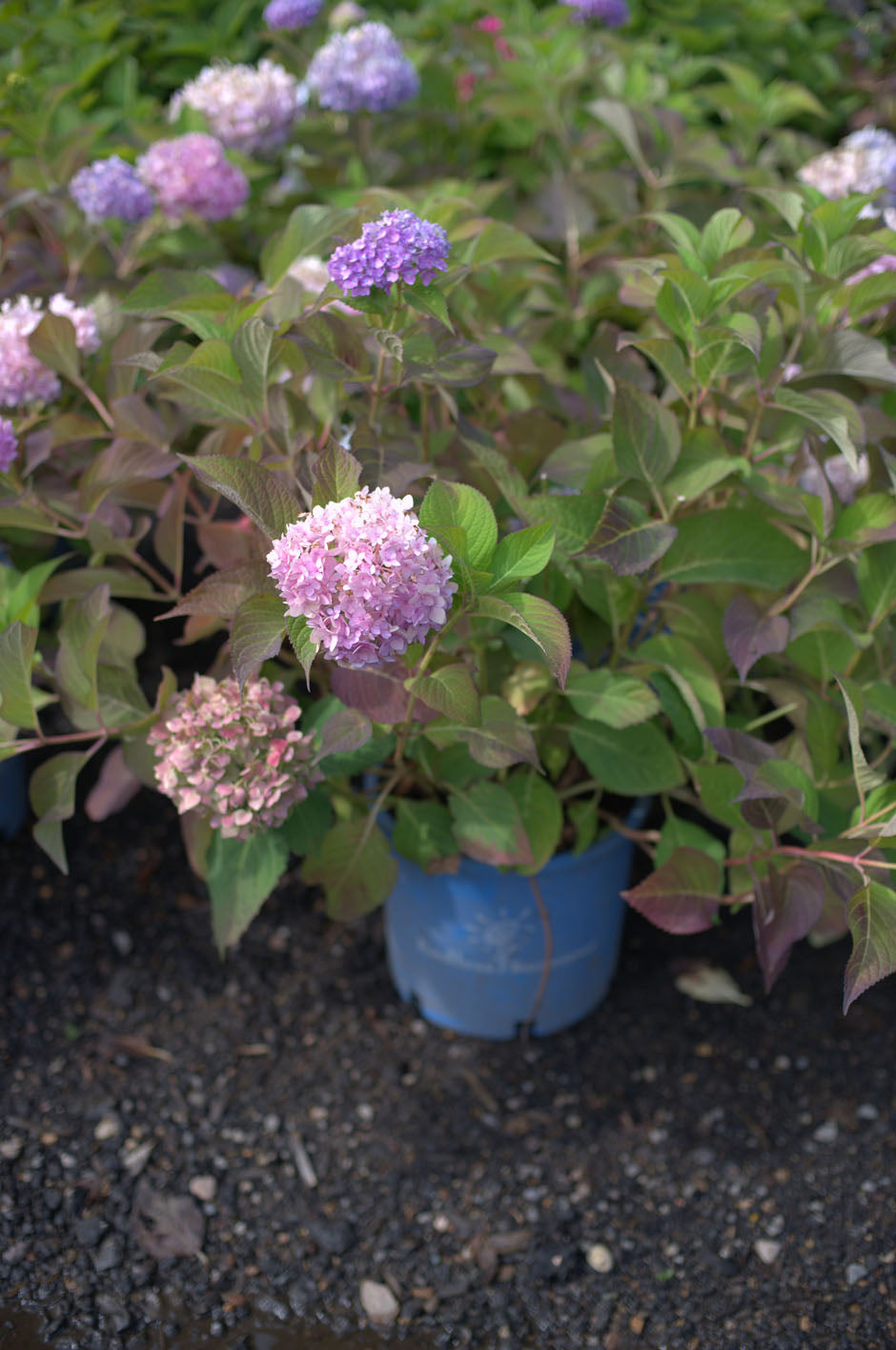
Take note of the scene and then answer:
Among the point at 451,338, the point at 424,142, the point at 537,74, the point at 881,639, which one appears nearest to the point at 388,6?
the point at 424,142

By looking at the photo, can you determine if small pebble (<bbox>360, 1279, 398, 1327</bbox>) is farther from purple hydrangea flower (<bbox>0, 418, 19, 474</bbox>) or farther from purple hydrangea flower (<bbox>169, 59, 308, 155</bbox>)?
purple hydrangea flower (<bbox>169, 59, 308, 155</bbox>)

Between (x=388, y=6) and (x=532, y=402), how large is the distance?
1603 millimetres

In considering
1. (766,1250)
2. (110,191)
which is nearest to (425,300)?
(110,191)

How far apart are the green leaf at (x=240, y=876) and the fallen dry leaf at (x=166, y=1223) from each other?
36 centimetres

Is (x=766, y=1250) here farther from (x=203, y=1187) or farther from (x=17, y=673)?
(x=17, y=673)

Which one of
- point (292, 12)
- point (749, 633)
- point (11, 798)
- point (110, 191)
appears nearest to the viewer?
point (749, 633)

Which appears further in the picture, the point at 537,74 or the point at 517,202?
the point at 517,202

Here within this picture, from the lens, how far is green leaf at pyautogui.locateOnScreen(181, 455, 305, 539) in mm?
882

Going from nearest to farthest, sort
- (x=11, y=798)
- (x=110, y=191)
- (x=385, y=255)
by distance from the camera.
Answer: (x=385, y=255) → (x=110, y=191) → (x=11, y=798)

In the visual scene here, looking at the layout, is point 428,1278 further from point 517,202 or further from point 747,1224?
point 517,202

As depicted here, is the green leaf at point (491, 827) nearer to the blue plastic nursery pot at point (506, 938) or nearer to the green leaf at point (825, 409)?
the blue plastic nursery pot at point (506, 938)

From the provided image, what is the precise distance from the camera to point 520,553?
91cm

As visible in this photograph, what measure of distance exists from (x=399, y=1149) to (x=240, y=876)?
45 cm

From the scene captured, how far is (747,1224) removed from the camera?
4.25 ft
